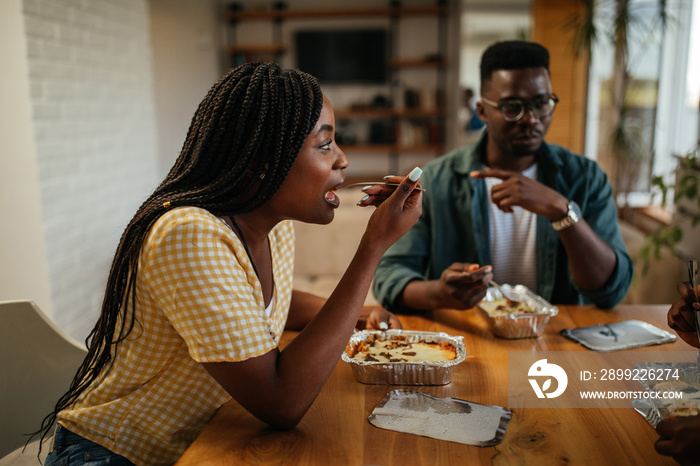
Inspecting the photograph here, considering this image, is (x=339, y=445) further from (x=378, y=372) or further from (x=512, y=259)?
(x=512, y=259)

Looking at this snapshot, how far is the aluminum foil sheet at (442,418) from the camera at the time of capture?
98 centimetres

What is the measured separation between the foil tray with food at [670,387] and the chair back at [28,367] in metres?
1.23

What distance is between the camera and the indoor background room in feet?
8.41

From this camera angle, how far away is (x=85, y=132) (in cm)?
302

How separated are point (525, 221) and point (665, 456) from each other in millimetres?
1122

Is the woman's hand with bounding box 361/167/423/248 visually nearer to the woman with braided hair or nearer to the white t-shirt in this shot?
the woman with braided hair

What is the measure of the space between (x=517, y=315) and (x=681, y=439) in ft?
1.81

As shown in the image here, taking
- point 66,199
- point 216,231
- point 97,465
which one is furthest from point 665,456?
point 66,199

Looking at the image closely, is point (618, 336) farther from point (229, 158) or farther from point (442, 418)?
point (229, 158)

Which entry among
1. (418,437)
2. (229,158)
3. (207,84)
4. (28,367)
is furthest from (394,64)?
(418,437)

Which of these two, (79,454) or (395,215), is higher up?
(395,215)

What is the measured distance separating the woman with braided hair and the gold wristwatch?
639 mm

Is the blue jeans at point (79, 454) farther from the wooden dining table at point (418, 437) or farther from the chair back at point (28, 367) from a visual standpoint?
the chair back at point (28, 367)

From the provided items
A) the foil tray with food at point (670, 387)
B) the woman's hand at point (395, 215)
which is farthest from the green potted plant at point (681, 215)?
the woman's hand at point (395, 215)
